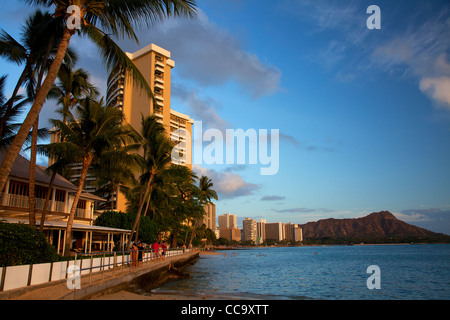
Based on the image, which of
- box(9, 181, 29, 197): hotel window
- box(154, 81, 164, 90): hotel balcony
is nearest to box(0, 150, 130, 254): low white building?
box(9, 181, 29, 197): hotel window

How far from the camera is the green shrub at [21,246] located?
392 inches

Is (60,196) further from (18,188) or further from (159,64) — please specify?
(159,64)

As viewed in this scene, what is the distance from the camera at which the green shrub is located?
9953 millimetres

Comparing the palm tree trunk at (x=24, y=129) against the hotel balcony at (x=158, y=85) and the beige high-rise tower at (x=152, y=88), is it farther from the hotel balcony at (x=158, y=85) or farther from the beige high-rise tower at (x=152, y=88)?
the hotel balcony at (x=158, y=85)

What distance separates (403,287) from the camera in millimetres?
23234

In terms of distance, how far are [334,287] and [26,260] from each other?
1946cm

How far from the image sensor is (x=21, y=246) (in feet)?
34.6

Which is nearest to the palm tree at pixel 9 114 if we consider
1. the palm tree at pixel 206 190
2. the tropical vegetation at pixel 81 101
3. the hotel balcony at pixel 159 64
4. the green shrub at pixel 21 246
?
the tropical vegetation at pixel 81 101

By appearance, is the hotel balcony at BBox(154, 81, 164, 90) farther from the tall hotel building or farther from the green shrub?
the green shrub

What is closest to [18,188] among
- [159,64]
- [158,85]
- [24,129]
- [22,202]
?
[22,202]

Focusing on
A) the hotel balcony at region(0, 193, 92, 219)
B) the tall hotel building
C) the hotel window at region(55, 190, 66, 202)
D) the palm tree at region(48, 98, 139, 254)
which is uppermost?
the tall hotel building
